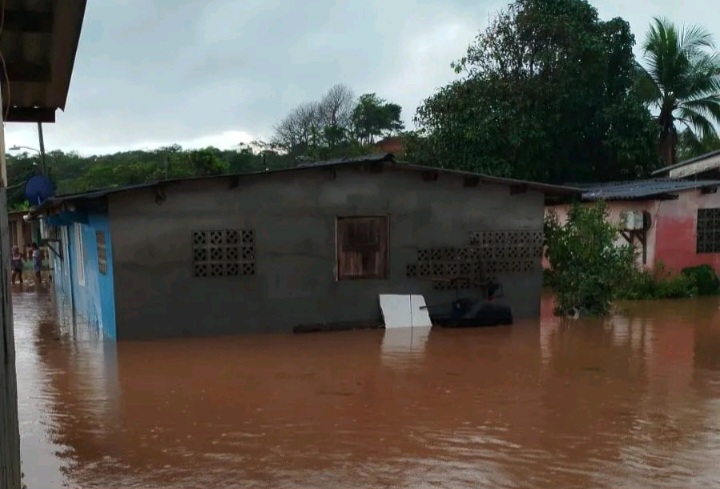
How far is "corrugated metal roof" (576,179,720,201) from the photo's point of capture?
1897 centimetres

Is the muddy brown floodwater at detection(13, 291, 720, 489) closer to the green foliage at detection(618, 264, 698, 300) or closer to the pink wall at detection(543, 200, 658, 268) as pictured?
the green foliage at detection(618, 264, 698, 300)

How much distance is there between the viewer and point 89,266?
15469mm

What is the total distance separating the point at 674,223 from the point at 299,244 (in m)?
11.1

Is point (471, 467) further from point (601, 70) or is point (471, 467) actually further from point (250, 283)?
point (601, 70)

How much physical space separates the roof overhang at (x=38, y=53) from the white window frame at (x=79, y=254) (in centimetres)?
1096

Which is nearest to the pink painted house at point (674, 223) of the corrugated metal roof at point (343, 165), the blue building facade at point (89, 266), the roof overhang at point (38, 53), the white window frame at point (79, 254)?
the corrugated metal roof at point (343, 165)

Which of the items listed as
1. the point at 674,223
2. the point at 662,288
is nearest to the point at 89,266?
the point at 662,288

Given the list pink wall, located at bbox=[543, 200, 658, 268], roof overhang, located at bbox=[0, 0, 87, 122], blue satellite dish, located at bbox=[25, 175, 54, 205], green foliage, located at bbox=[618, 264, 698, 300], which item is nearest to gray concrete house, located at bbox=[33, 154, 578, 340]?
blue satellite dish, located at bbox=[25, 175, 54, 205]

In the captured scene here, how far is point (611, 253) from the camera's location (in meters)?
15.2

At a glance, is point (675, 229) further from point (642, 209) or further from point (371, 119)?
point (371, 119)

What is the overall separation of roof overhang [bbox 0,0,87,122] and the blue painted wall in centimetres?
699

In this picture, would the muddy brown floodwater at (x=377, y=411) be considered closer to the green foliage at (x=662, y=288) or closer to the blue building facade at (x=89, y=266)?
the blue building facade at (x=89, y=266)

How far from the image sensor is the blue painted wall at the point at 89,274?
13.1 m

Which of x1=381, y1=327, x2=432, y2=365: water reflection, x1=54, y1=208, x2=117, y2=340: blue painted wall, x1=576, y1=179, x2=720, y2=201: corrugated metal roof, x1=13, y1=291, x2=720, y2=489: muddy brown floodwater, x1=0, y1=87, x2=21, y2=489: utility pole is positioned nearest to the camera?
x1=0, y1=87, x2=21, y2=489: utility pole
